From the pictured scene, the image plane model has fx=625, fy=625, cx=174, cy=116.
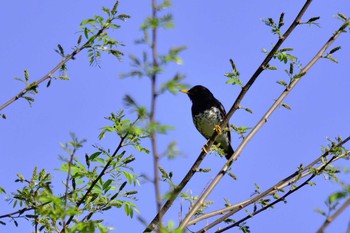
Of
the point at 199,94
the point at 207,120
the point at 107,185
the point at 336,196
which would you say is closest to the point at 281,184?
the point at 107,185

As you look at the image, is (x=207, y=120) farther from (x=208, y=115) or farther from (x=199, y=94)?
(x=199, y=94)

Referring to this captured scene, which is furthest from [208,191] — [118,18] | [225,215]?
[118,18]

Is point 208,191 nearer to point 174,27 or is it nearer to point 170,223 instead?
point 170,223

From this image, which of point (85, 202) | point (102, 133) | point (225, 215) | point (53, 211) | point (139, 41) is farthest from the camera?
point (102, 133)

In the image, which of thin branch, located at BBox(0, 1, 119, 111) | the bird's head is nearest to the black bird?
the bird's head

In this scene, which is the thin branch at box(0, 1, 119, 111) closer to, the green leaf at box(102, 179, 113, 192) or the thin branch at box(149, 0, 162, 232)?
the green leaf at box(102, 179, 113, 192)

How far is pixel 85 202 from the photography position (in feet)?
13.7

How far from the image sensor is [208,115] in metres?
9.20

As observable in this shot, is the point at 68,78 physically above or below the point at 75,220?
above

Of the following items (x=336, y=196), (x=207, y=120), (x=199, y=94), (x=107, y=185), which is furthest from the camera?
(x=199, y=94)

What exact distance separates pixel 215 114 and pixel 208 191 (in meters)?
5.63

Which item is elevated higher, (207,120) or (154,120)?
(207,120)

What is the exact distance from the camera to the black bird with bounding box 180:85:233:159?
9.12 metres

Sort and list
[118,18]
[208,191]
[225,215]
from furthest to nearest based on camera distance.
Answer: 1. [118,18]
2. [225,215]
3. [208,191]
